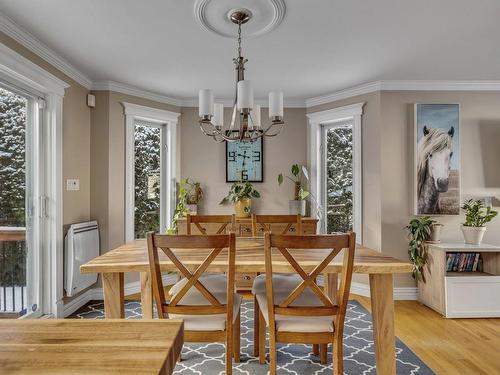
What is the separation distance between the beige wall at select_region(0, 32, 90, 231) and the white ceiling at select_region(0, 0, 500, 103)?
10.2 inches

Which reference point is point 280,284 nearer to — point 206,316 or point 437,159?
point 206,316

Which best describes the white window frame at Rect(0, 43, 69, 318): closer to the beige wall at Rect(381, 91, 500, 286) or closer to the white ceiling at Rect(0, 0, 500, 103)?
the white ceiling at Rect(0, 0, 500, 103)

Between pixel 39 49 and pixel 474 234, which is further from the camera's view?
pixel 474 234

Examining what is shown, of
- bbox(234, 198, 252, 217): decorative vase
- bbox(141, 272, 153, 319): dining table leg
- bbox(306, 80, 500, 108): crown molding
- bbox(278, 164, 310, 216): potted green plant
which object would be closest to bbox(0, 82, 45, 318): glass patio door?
bbox(141, 272, 153, 319): dining table leg

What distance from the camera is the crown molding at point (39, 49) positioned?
2416 millimetres

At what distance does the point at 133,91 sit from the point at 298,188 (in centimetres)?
235

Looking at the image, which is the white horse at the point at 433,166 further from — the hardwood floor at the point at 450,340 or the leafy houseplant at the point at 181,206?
the leafy houseplant at the point at 181,206

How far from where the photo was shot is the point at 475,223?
340 centimetres

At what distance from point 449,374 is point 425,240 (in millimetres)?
1606

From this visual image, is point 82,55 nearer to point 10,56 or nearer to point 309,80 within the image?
point 10,56

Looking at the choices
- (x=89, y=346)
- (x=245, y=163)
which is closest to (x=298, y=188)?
Answer: (x=245, y=163)

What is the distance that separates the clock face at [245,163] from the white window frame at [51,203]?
2.01 metres

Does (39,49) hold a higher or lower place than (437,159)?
higher

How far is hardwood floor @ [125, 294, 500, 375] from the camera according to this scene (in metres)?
2.27
